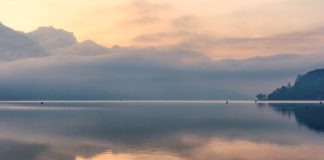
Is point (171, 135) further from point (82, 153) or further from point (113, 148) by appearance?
point (82, 153)

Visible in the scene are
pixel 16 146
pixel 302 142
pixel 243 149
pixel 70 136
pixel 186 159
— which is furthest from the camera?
pixel 70 136

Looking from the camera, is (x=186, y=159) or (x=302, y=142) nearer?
(x=186, y=159)

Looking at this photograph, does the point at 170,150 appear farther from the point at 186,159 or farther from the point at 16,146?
the point at 16,146

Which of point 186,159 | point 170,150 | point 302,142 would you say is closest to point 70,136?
point 170,150

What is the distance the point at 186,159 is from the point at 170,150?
30.7ft

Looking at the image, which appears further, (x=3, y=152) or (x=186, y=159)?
(x=3, y=152)

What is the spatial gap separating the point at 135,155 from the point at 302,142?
37820mm

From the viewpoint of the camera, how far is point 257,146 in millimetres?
75375

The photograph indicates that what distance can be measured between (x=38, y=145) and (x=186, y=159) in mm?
32396

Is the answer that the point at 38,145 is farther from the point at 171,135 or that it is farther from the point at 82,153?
the point at 171,135

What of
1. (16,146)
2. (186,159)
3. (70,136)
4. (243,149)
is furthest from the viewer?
(70,136)

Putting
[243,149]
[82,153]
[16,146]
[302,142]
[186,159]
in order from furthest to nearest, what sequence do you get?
1. [302,142]
2. [16,146]
3. [243,149]
4. [82,153]
5. [186,159]

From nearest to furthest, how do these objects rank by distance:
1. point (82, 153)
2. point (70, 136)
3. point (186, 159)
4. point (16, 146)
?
1. point (186, 159)
2. point (82, 153)
3. point (16, 146)
4. point (70, 136)

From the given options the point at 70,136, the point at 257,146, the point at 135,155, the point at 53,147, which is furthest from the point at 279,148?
the point at 70,136
